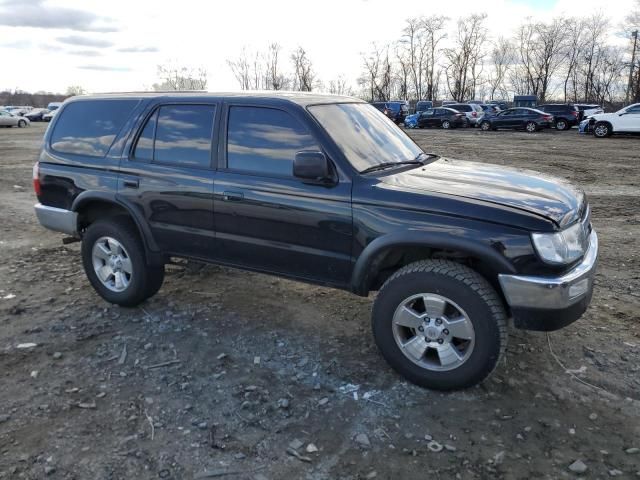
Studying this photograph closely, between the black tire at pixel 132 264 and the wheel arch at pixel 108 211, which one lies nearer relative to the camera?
the wheel arch at pixel 108 211

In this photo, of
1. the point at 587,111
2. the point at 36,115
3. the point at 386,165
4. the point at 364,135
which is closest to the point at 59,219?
the point at 364,135

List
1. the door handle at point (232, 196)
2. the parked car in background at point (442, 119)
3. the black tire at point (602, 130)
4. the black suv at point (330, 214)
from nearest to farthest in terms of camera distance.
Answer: the black suv at point (330, 214), the door handle at point (232, 196), the black tire at point (602, 130), the parked car in background at point (442, 119)

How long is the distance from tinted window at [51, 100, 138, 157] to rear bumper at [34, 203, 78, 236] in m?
0.56

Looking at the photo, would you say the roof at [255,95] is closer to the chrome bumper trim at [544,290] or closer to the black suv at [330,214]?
the black suv at [330,214]

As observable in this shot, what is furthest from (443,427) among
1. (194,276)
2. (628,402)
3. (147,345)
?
(194,276)

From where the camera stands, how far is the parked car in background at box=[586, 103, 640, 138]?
23031mm

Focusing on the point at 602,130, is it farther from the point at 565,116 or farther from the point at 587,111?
the point at 587,111

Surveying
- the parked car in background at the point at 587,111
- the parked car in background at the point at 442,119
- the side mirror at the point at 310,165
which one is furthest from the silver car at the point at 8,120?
the side mirror at the point at 310,165

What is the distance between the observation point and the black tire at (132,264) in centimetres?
469

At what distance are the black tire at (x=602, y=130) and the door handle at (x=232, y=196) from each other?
24.4 metres

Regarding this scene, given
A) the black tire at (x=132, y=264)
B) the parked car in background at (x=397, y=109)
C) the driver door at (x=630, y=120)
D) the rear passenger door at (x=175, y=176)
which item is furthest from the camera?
the parked car in background at (x=397, y=109)

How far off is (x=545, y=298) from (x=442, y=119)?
32881 mm

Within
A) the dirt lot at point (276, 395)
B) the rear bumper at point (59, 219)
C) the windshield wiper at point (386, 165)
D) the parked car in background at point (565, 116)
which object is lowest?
the dirt lot at point (276, 395)

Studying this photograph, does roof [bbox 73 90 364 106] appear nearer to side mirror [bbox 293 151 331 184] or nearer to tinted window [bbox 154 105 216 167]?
tinted window [bbox 154 105 216 167]
